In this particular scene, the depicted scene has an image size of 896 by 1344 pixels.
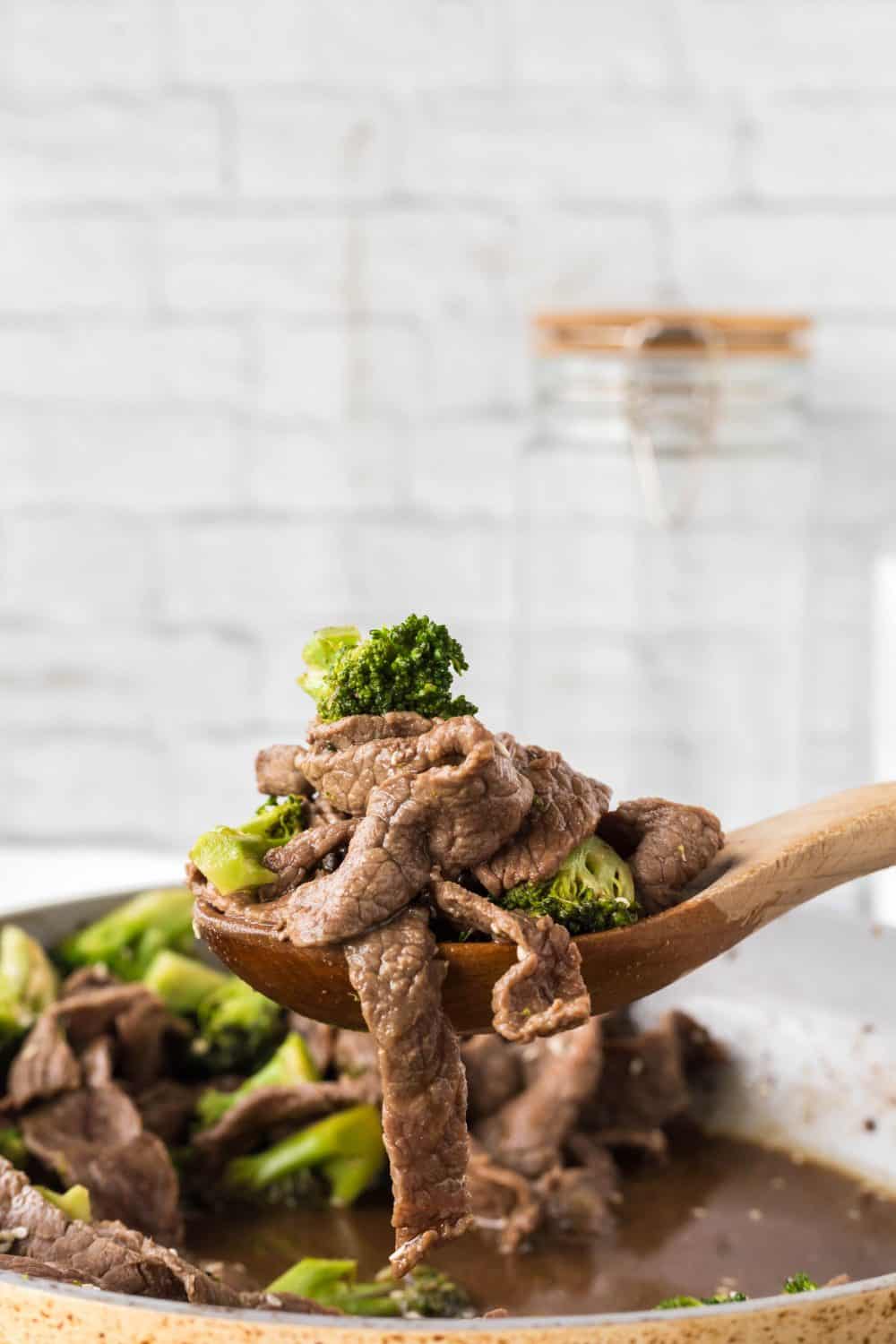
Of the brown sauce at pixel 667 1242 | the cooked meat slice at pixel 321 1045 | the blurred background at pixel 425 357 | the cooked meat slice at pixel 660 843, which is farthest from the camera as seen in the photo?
the blurred background at pixel 425 357

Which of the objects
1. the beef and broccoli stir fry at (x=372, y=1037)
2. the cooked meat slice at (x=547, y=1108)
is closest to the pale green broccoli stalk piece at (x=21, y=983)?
the beef and broccoli stir fry at (x=372, y=1037)

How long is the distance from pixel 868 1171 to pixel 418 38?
2.55 m

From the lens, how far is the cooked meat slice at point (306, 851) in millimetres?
1437

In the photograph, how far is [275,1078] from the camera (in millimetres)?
2150

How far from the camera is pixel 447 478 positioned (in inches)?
146

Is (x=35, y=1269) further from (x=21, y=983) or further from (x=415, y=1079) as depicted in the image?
(x=21, y=983)

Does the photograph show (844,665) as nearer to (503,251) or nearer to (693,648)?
(693,648)

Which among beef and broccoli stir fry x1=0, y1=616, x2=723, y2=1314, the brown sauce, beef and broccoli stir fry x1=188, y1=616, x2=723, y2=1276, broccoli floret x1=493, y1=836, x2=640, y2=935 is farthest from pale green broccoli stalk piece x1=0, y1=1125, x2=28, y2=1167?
broccoli floret x1=493, y1=836, x2=640, y2=935

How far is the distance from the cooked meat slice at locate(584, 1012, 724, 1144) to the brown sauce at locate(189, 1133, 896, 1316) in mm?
64

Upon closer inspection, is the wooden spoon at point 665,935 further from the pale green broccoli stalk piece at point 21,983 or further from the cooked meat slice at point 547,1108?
the pale green broccoli stalk piece at point 21,983

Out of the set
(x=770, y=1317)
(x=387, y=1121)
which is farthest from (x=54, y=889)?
(x=770, y=1317)

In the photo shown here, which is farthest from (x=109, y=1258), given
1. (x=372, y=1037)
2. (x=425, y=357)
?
(x=425, y=357)

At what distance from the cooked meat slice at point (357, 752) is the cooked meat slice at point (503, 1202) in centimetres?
70

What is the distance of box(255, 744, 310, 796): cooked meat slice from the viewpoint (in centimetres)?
153
